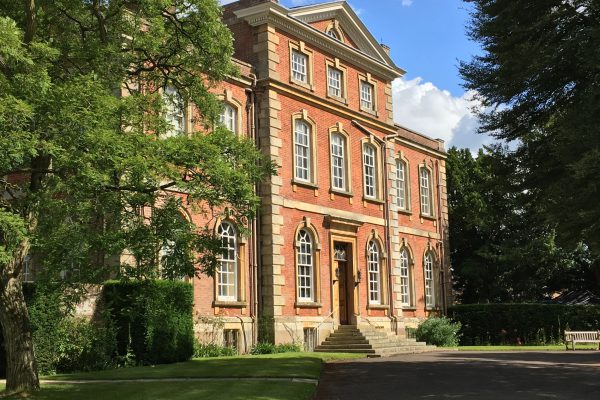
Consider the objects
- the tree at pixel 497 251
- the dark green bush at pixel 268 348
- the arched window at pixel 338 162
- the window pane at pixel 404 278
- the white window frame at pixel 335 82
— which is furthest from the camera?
the tree at pixel 497 251

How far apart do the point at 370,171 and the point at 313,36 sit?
6.12 metres

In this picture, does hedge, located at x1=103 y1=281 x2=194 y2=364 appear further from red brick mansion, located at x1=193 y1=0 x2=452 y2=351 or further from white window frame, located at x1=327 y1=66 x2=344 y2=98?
white window frame, located at x1=327 y1=66 x2=344 y2=98

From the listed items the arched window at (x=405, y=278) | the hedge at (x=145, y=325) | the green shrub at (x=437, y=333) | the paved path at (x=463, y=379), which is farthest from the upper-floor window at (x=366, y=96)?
the hedge at (x=145, y=325)

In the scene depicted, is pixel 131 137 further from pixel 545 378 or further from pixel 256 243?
pixel 256 243

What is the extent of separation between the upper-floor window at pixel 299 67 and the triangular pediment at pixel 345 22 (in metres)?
1.35

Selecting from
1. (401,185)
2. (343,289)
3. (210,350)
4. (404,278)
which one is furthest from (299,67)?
(404,278)

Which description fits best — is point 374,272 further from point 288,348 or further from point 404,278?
point 288,348

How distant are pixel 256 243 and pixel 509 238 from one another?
19181 millimetres

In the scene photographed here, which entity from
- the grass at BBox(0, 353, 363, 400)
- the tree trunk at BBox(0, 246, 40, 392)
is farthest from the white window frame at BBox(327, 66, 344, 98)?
the tree trunk at BBox(0, 246, 40, 392)

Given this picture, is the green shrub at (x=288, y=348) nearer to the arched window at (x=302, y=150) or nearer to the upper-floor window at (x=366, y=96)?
the arched window at (x=302, y=150)

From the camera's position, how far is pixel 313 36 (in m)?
26.9

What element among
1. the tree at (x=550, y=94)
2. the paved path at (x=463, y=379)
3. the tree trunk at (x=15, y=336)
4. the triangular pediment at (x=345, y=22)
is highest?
the triangular pediment at (x=345, y=22)

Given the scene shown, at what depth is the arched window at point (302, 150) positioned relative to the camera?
25.8 metres

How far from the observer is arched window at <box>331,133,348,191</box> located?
27531 mm
